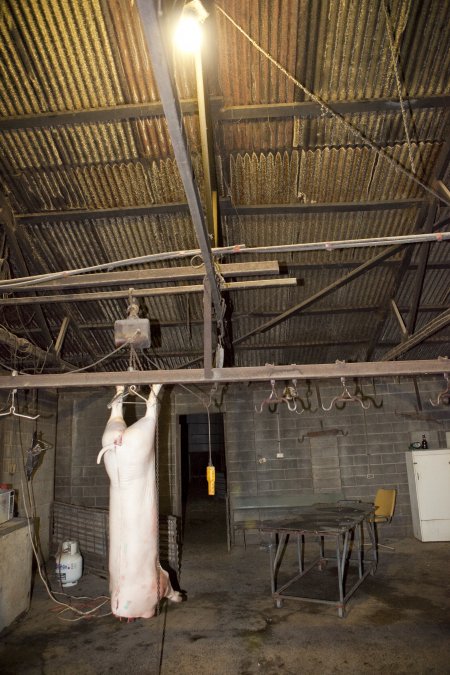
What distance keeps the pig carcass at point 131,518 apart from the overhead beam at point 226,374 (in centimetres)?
44

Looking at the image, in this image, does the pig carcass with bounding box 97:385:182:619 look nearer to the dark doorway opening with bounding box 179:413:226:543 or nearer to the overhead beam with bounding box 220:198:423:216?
the overhead beam with bounding box 220:198:423:216

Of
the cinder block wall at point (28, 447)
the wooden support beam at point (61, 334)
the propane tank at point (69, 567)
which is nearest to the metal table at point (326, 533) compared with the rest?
the propane tank at point (69, 567)

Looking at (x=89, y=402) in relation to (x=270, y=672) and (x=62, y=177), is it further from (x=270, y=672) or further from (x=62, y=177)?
(x=270, y=672)

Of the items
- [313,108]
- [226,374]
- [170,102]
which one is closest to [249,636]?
[226,374]

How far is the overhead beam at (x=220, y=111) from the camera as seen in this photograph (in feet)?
14.2

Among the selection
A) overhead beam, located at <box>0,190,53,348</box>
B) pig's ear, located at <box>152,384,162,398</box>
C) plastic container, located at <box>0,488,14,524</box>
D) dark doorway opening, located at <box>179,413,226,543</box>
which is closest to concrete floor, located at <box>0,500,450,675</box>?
plastic container, located at <box>0,488,14,524</box>

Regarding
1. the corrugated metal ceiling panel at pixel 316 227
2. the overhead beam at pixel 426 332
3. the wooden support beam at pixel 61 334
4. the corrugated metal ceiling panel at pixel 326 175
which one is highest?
the corrugated metal ceiling panel at pixel 326 175

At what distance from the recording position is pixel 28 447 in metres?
8.18

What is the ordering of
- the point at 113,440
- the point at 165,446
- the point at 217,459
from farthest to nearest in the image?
the point at 217,459 → the point at 165,446 → the point at 113,440

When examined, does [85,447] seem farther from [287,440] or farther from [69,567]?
[287,440]

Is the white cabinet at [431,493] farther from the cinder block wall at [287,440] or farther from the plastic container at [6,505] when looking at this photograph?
the plastic container at [6,505]

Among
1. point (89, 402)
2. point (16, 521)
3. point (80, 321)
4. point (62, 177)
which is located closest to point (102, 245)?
point (62, 177)

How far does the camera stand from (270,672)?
12.9ft

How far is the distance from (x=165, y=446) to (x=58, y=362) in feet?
12.1
